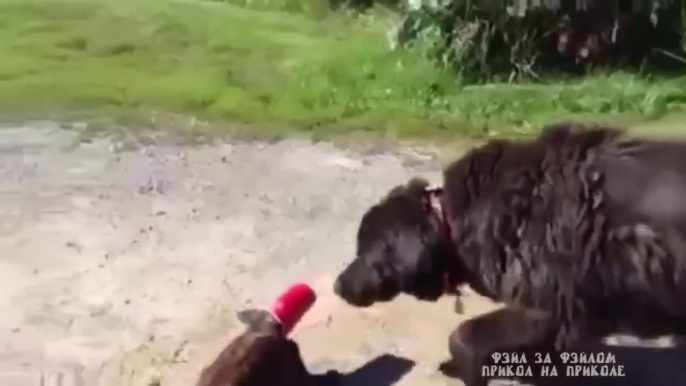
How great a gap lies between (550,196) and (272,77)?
394mm

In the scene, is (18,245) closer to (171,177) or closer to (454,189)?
(171,177)

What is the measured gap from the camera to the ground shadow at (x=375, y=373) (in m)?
1.50

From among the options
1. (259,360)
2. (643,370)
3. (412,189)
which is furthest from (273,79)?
(643,370)

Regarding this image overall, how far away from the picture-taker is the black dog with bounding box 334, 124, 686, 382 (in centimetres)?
139

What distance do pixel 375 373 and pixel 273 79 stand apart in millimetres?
411

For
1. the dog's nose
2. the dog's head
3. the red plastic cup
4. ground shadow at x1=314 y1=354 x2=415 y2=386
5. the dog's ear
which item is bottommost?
ground shadow at x1=314 y1=354 x2=415 y2=386

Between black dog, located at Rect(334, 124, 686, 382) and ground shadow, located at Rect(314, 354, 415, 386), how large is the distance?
0.09 m

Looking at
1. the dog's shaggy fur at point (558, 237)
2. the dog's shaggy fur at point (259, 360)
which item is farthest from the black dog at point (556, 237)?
the dog's shaggy fur at point (259, 360)

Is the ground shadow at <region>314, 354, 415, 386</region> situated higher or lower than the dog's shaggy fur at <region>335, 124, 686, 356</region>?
lower

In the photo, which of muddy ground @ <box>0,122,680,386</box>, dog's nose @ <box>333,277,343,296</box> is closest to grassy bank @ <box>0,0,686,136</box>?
muddy ground @ <box>0,122,680,386</box>

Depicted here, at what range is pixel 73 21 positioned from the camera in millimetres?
1469

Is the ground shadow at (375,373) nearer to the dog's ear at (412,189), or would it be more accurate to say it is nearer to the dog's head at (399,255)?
the dog's head at (399,255)

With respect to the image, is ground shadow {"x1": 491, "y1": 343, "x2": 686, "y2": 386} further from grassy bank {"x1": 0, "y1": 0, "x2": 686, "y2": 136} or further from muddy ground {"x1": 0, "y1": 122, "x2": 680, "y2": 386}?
grassy bank {"x1": 0, "y1": 0, "x2": 686, "y2": 136}

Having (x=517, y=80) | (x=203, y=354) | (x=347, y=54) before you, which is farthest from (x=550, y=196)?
(x=203, y=354)
